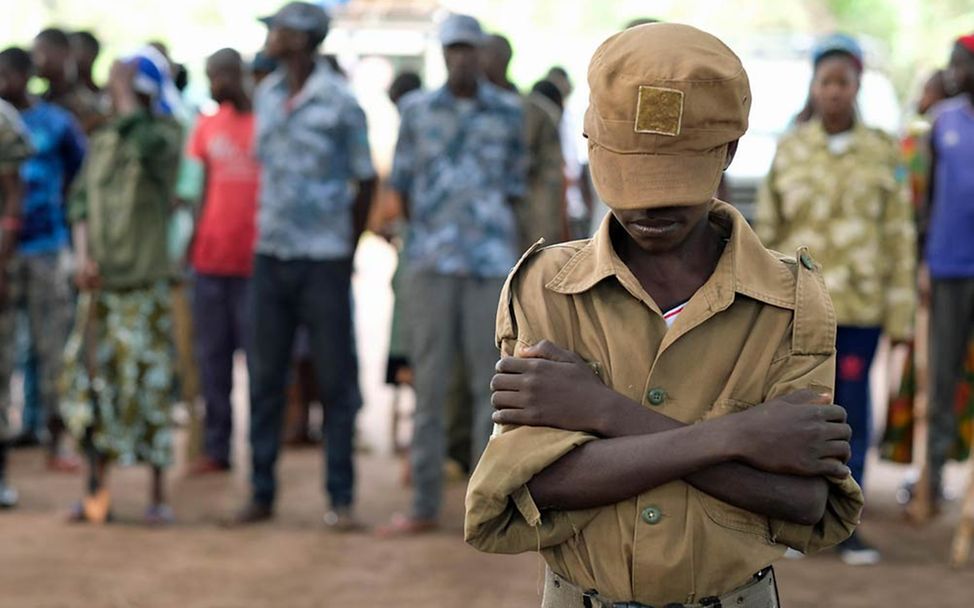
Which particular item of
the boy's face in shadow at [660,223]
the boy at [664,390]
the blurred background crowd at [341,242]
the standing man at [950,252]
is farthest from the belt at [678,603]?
the standing man at [950,252]

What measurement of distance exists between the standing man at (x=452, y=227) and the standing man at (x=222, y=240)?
56.1 inches

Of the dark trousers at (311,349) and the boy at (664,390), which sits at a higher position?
the boy at (664,390)

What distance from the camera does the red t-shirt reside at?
8625mm

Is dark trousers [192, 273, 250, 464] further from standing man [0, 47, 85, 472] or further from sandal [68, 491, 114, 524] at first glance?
sandal [68, 491, 114, 524]

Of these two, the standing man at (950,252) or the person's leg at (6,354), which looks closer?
the standing man at (950,252)

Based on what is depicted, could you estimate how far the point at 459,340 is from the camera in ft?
24.8

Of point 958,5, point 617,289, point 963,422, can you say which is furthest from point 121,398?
point 958,5

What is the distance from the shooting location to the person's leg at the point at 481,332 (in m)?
7.40

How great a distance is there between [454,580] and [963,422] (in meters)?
2.94

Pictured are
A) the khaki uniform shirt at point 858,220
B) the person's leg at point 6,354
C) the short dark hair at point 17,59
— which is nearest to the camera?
the khaki uniform shirt at point 858,220

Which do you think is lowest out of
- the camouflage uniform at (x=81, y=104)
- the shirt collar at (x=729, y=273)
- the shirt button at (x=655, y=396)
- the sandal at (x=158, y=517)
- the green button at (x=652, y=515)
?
the sandal at (x=158, y=517)

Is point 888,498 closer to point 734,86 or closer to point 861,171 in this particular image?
point 861,171

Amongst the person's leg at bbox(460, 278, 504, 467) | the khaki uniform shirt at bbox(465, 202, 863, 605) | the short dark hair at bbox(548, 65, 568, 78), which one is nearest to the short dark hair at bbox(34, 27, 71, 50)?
the person's leg at bbox(460, 278, 504, 467)

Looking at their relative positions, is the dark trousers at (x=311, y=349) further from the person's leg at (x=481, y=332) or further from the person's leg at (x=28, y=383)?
the person's leg at (x=28, y=383)
